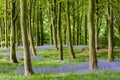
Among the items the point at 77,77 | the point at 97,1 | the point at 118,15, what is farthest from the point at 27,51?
the point at 118,15

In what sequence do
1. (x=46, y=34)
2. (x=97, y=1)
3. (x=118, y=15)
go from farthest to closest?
(x=46, y=34) → (x=118, y=15) → (x=97, y=1)

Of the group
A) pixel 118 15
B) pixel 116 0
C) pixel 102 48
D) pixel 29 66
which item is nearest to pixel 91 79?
pixel 29 66

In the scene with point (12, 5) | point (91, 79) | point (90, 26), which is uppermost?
point (12, 5)

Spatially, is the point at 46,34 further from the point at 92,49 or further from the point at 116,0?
the point at 92,49

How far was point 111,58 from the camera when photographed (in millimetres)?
22281

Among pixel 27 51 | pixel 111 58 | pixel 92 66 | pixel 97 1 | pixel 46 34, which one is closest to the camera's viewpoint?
pixel 27 51

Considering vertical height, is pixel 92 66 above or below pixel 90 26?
below

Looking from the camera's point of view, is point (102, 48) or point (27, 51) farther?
point (102, 48)

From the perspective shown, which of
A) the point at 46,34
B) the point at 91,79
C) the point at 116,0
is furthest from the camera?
the point at 46,34

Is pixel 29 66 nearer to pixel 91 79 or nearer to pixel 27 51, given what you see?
pixel 27 51

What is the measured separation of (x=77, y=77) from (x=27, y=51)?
11.6ft

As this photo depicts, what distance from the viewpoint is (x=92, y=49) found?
17.7 m

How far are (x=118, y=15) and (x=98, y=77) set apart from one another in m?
28.1

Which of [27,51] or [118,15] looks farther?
[118,15]
